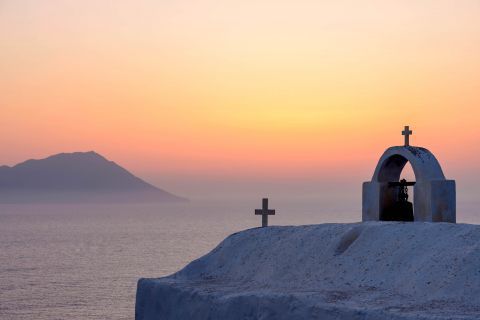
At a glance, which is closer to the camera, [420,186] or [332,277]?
[332,277]

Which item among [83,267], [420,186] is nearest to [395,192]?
[420,186]

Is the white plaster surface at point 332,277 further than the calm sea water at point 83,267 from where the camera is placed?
No

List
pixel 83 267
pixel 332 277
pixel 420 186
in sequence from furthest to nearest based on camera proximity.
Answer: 1. pixel 83 267
2. pixel 420 186
3. pixel 332 277

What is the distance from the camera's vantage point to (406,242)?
1839 centimetres

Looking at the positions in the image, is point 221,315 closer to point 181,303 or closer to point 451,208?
point 181,303

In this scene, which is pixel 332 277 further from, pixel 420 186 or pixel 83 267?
pixel 83 267

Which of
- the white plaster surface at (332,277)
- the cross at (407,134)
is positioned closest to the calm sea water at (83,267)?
the white plaster surface at (332,277)

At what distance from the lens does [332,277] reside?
1861 cm

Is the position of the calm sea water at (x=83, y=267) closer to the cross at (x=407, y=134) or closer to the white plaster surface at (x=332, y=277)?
the white plaster surface at (x=332, y=277)

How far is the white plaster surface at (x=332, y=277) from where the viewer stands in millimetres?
15836

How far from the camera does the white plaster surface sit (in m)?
15.8

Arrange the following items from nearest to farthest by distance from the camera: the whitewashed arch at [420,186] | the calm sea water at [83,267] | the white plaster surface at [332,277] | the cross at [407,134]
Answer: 1. the white plaster surface at [332,277]
2. the whitewashed arch at [420,186]
3. the cross at [407,134]
4. the calm sea water at [83,267]

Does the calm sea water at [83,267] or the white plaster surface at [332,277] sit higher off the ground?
the white plaster surface at [332,277]

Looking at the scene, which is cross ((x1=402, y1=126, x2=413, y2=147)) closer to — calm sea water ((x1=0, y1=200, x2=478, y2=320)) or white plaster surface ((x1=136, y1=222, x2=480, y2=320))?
white plaster surface ((x1=136, y1=222, x2=480, y2=320))
